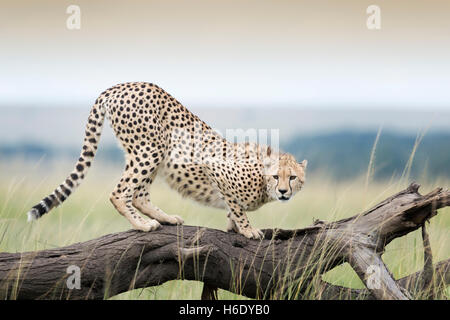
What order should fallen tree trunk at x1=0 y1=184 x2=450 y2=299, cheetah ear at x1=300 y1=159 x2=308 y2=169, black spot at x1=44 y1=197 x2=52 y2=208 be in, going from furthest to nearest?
cheetah ear at x1=300 y1=159 x2=308 y2=169
black spot at x1=44 y1=197 x2=52 y2=208
fallen tree trunk at x1=0 y1=184 x2=450 y2=299

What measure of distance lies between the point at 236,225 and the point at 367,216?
37.1 inches

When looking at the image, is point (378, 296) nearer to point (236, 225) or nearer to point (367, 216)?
point (367, 216)

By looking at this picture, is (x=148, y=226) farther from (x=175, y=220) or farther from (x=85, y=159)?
(x=85, y=159)

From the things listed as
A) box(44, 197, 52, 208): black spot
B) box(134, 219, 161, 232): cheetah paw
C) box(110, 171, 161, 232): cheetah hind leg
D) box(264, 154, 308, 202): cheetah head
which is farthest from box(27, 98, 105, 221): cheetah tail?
box(264, 154, 308, 202): cheetah head

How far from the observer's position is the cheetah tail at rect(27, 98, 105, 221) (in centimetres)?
391

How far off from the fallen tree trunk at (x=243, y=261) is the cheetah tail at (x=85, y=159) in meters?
0.35

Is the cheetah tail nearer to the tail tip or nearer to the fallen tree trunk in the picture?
the tail tip

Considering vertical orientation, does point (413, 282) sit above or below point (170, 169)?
below

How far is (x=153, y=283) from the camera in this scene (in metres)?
3.89

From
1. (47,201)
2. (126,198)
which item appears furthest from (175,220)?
(47,201)

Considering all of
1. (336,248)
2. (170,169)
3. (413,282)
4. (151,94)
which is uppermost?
(151,94)

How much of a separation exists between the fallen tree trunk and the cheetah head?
11.7 inches
